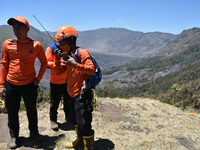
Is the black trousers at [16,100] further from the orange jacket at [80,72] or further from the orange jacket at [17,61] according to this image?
the orange jacket at [80,72]

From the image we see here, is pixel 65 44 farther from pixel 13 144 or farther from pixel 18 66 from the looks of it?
pixel 13 144

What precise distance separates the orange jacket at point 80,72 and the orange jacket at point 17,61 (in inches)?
30.2

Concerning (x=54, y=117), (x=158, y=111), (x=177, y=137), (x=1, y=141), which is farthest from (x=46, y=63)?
(x=158, y=111)

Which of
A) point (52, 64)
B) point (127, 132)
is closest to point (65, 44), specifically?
point (52, 64)

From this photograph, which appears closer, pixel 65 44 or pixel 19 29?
pixel 65 44

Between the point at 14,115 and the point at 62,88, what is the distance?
1.03 m

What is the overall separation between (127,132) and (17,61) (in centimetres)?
265

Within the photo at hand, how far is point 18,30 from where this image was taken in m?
2.88

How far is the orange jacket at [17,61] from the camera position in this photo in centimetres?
296

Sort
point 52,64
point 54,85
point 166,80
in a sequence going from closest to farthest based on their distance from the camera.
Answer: point 52,64 → point 54,85 → point 166,80

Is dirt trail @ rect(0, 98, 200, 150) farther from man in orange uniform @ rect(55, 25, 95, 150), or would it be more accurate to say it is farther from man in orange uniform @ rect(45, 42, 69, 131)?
man in orange uniform @ rect(55, 25, 95, 150)

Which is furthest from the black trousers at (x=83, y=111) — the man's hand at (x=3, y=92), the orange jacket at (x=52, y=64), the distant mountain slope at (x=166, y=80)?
the distant mountain slope at (x=166, y=80)

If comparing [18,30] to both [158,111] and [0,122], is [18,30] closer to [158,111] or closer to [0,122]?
[0,122]

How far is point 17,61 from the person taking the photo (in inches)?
117
